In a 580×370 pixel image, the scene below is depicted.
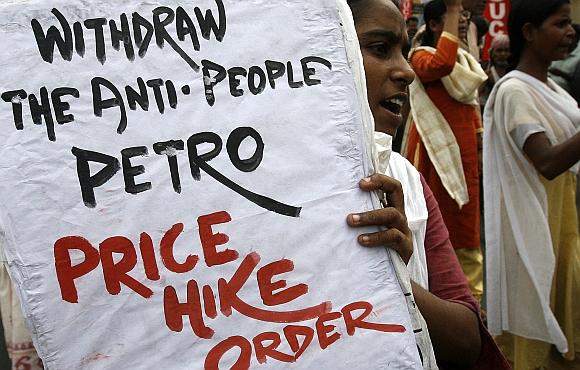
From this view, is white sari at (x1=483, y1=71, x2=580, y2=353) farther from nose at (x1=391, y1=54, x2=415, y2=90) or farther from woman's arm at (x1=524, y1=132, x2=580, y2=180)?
nose at (x1=391, y1=54, x2=415, y2=90)

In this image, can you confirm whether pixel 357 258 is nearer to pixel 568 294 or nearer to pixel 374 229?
pixel 374 229

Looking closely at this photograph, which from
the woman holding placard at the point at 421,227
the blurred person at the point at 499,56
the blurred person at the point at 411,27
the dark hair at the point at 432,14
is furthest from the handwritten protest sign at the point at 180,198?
the blurred person at the point at 411,27

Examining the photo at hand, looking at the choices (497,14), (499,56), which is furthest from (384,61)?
(497,14)

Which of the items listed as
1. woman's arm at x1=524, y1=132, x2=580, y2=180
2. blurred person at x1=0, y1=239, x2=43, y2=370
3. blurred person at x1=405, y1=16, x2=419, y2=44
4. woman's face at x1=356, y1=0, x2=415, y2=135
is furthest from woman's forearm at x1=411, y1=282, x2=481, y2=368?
blurred person at x1=405, y1=16, x2=419, y2=44

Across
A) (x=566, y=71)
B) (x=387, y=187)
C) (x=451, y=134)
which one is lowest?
(x=566, y=71)

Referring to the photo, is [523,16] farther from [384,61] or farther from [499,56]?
[499,56]

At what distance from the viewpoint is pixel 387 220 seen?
1.36 metres

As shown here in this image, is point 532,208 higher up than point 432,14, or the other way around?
point 432,14

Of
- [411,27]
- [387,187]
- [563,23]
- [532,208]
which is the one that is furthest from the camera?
[411,27]

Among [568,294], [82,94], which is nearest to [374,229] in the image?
[82,94]

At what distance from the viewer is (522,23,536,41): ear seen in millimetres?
3598

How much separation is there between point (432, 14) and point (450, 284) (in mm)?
3445

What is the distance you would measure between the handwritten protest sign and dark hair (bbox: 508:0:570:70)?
2532 mm

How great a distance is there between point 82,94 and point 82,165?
0.38 feet
